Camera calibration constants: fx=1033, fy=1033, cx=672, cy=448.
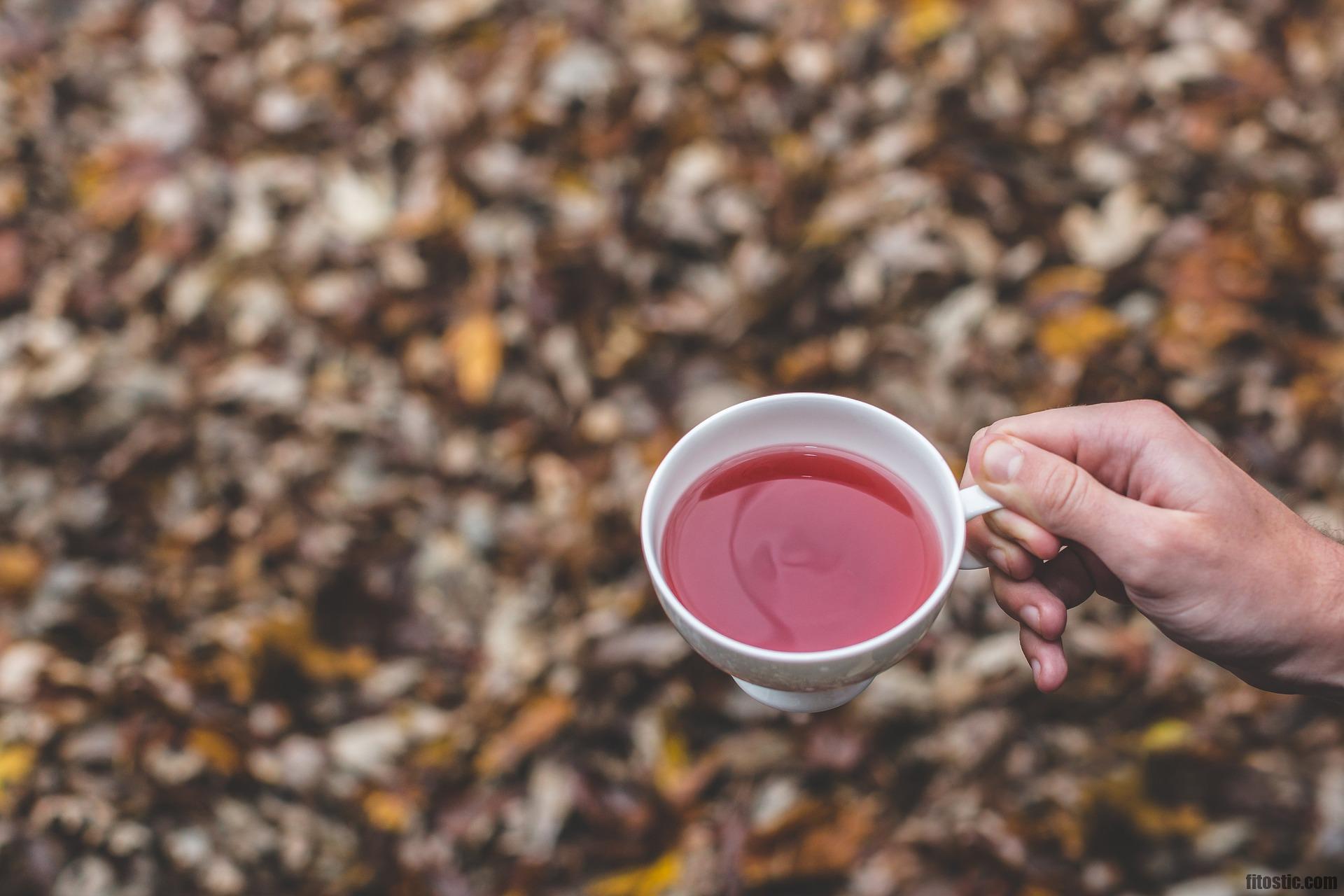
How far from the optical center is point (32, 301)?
2516mm

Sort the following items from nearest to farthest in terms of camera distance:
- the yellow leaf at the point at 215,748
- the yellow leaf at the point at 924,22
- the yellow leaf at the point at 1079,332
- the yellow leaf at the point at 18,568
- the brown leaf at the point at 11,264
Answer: the yellow leaf at the point at 215,748 < the yellow leaf at the point at 18,568 < the yellow leaf at the point at 1079,332 < the brown leaf at the point at 11,264 < the yellow leaf at the point at 924,22

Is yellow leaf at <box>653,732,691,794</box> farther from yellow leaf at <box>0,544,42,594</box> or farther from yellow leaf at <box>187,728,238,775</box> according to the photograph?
yellow leaf at <box>0,544,42,594</box>

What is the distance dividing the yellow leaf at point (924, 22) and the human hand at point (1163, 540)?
5.15ft

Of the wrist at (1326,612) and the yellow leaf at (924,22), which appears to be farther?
the yellow leaf at (924,22)

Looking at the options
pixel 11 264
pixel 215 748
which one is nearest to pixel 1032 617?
pixel 215 748

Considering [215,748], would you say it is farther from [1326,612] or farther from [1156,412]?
[1326,612]

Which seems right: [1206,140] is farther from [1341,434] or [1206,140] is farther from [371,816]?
[371,816]

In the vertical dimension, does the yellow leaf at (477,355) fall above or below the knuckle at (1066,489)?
below

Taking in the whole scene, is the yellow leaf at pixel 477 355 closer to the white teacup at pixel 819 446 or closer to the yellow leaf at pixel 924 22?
the white teacup at pixel 819 446

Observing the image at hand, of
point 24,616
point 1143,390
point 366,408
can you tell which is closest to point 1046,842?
point 1143,390

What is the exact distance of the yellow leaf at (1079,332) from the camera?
7.45 ft

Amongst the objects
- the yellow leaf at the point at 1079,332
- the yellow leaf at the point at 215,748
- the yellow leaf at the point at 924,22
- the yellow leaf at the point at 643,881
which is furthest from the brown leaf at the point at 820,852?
the yellow leaf at the point at 924,22

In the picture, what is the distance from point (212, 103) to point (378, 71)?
1.47 ft

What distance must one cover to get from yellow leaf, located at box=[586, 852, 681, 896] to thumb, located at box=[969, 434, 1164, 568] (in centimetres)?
92
